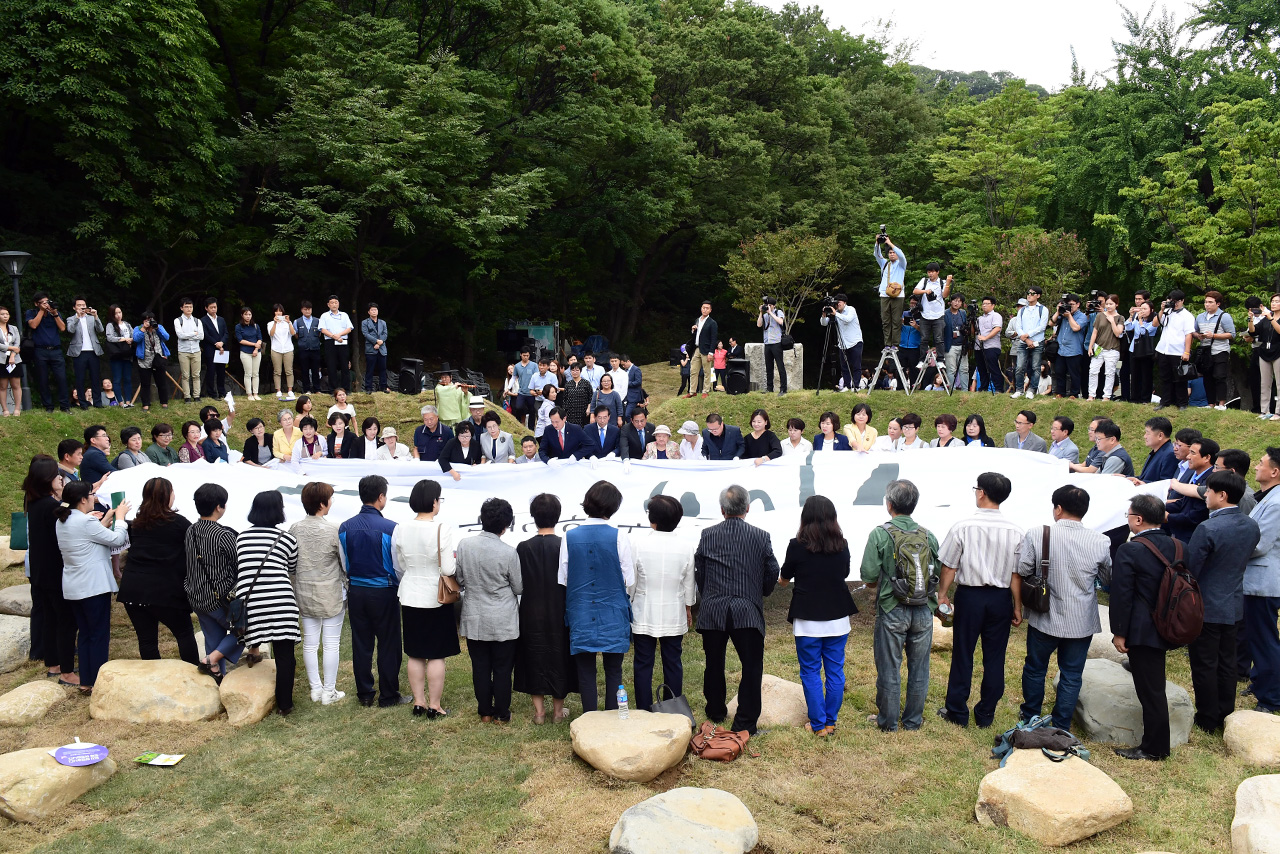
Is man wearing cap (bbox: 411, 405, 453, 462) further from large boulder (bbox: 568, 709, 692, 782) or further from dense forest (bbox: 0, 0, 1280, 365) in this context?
dense forest (bbox: 0, 0, 1280, 365)

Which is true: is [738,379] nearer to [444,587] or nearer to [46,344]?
[46,344]

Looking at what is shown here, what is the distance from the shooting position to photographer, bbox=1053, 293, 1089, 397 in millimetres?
14461

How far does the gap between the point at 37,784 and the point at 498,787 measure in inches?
104

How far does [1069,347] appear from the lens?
14.8 m

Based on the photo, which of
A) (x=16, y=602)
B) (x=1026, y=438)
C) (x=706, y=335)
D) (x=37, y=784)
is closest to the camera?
(x=37, y=784)

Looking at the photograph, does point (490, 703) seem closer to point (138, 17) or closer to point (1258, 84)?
point (138, 17)

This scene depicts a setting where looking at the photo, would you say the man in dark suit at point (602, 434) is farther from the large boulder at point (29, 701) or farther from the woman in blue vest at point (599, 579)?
the large boulder at point (29, 701)

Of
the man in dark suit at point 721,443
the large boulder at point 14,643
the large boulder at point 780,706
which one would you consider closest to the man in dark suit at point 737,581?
the large boulder at point 780,706

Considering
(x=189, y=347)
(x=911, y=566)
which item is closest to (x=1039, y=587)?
(x=911, y=566)

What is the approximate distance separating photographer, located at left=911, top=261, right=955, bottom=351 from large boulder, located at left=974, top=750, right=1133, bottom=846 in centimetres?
1149

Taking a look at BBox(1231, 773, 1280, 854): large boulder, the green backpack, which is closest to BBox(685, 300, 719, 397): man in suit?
the green backpack

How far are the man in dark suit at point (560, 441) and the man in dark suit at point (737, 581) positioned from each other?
5.06 m

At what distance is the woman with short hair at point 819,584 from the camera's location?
5.70 metres

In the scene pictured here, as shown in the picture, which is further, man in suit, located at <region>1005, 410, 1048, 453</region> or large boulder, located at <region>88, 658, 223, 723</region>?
man in suit, located at <region>1005, 410, 1048, 453</region>
